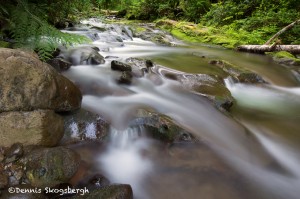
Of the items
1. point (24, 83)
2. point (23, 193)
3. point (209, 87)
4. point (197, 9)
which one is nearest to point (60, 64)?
point (24, 83)

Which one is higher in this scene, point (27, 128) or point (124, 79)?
point (27, 128)

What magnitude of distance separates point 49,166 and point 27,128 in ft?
1.56

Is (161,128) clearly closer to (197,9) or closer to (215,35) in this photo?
(215,35)

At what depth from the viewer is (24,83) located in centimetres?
269

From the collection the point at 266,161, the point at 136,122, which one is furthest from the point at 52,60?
the point at 266,161

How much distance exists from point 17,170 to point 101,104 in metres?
1.77

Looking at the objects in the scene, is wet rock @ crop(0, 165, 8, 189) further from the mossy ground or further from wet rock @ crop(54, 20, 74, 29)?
the mossy ground

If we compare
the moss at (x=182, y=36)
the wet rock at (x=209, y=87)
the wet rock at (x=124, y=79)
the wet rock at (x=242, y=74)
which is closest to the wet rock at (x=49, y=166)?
the wet rock at (x=124, y=79)

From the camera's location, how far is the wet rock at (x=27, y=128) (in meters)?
2.61

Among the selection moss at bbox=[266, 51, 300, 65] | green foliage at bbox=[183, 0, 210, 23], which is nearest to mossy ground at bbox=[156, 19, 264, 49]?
moss at bbox=[266, 51, 300, 65]

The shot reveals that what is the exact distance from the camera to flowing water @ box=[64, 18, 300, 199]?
9.54ft

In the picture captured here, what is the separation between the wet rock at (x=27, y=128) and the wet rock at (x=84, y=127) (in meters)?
0.32

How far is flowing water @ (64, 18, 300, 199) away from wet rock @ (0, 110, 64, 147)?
616mm

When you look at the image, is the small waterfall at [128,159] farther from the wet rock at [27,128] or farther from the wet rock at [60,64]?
the wet rock at [60,64]
